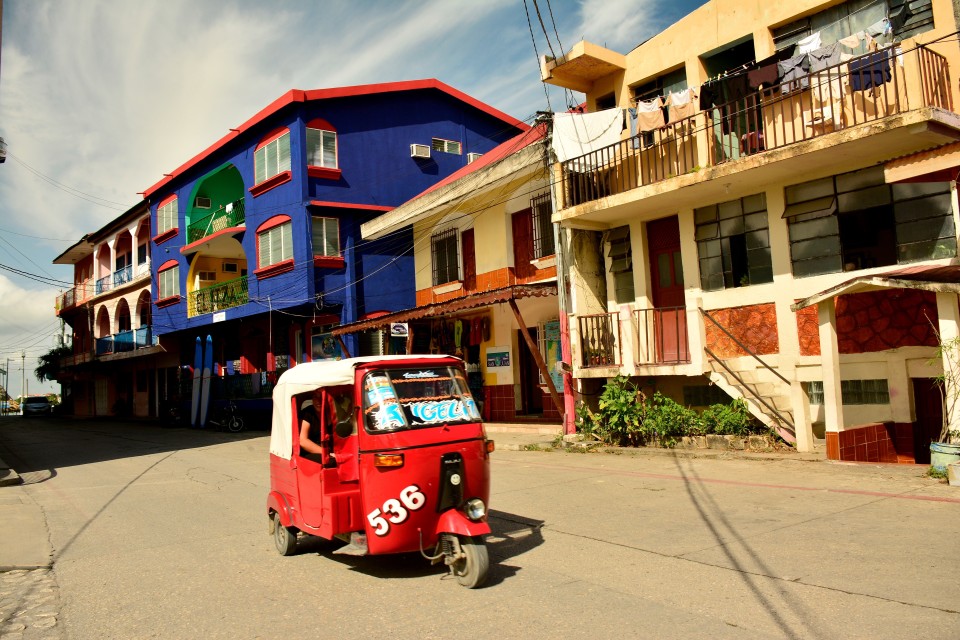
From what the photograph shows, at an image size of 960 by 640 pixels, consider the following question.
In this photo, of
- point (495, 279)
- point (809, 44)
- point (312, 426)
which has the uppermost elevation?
point (809, 44)

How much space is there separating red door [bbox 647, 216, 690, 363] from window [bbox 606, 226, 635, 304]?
531 millimetres

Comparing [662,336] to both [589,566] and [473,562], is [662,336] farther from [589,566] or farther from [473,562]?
[473,562]

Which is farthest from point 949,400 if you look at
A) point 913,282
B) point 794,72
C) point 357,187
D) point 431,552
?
point 357,187

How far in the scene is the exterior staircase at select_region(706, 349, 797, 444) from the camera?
1222 cm

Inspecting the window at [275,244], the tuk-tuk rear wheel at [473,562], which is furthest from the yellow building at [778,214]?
the window at [275,244]

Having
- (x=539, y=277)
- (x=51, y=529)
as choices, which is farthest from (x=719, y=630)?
(x=539, y=277)

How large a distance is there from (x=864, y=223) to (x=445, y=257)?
12.8 meters

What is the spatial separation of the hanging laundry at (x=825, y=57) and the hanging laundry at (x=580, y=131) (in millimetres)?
4324

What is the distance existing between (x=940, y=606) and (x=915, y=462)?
775 cm

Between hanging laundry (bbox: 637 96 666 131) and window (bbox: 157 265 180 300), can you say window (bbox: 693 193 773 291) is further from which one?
window (bbox: 157 265 180 300)

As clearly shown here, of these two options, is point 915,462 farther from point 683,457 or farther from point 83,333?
point 83,333

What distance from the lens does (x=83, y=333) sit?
1861 inches

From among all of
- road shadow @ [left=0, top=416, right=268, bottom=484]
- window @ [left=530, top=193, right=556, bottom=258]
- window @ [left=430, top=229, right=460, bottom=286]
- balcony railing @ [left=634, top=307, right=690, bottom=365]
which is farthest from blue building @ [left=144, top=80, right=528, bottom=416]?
balcony railing @ [left=634, top=307, right=690, bottom=365]

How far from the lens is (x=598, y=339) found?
609 inches
